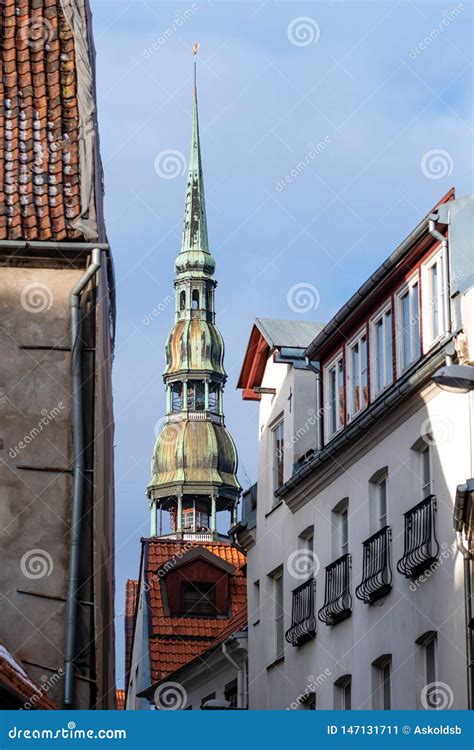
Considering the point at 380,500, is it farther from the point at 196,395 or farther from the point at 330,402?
the point at 196,395

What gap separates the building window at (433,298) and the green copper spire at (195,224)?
93.8 meters

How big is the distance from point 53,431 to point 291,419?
15.4 metres

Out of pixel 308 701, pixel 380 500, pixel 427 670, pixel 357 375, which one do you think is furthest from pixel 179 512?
pixel 427 670

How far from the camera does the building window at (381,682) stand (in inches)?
1149

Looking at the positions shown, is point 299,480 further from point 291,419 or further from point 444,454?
point 444,454

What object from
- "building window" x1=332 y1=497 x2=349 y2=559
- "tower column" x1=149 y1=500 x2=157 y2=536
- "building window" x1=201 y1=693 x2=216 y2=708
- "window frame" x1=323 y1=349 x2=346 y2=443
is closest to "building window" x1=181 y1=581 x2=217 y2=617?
Answer: "building window" x1=201 y1=693 x2=216 y2=708

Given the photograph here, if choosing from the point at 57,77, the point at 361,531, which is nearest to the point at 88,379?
the point at 57,77

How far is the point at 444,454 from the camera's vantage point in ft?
88.9

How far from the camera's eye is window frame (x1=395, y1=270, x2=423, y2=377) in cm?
2938

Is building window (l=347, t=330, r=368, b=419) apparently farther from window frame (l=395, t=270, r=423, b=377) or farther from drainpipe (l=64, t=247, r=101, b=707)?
drainpipe (l=64, t=247, r=101, b=707)

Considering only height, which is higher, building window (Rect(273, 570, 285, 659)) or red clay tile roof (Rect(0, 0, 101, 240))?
red clay tile roof (Rect(0, 0, 101, 240))

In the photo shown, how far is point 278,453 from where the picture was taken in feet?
127

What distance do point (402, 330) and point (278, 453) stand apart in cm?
911

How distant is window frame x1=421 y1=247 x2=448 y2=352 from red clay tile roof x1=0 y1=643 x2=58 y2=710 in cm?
1091
